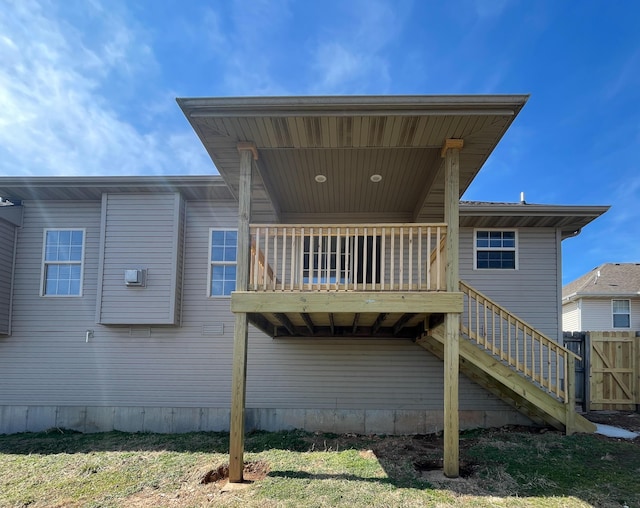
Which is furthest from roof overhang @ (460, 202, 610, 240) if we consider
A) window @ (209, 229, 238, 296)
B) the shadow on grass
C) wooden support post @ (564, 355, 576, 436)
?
the shadow on grass

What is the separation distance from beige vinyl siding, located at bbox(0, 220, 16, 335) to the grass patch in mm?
2256

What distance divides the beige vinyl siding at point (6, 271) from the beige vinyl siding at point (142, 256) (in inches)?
78.5

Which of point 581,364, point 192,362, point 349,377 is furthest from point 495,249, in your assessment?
point 192,362

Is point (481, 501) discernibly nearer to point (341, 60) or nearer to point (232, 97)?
point (232, 97)

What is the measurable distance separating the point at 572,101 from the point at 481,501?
21.3m

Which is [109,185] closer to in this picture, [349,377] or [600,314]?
[349,377]

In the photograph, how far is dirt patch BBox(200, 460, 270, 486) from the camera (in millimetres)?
5289

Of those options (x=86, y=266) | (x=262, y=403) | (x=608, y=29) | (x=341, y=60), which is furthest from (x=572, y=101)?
(x=86, y=266)

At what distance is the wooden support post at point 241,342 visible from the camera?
5176 mm

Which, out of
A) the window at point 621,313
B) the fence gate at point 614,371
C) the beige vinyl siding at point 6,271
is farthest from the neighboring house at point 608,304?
the beige vinyl siding at point 6,271

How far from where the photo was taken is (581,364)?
9.62m

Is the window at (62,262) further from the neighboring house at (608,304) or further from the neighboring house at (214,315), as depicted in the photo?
the neighboring house at (608,304)

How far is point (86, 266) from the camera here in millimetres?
8609

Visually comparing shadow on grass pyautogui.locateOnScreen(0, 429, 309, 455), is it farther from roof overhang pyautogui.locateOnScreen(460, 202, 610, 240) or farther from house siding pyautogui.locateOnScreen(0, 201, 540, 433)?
roof overhang pyautogui.locateOnScreen(460, 202, 610, 240)
